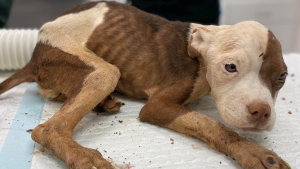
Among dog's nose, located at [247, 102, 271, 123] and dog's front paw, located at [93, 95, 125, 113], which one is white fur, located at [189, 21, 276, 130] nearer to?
dog's nose, located at [247, 102, 271, 123]

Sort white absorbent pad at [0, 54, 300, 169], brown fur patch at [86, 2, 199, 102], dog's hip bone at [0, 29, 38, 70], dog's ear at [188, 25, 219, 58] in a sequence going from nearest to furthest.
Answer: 1. white absorbent pad at [0, 54, 300, 169]
2. dog's ear at [188, 25, 219, 58]
3. brown fur patch at [86, 2, 199, 102]
4. dog's hip bone at [0, 29, 38, 70]

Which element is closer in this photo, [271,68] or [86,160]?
[86,160]

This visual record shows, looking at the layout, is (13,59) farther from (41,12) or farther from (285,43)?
(285,43)

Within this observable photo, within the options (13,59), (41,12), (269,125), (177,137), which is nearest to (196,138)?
(177,137)

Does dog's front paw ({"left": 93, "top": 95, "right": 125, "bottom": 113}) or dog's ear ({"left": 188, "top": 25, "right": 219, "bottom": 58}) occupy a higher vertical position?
dog's ear ({"left": 188, "top": 25, "right": 219, "bottom": 58})

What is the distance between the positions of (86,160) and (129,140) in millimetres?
317

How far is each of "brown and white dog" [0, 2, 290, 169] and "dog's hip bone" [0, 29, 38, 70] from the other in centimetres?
63

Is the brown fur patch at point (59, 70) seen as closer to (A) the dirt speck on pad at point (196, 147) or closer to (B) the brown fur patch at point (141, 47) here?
(B) the brown fur patch at point (141, 47)

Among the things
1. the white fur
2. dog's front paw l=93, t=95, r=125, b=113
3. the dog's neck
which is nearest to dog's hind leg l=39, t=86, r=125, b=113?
dog's front paw l=93, t=95, r=125, b=113

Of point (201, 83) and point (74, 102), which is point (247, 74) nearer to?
point (201, 83)

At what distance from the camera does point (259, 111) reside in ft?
3.82

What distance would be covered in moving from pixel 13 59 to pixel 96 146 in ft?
4.98

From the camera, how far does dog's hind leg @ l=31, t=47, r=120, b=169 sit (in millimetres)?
1191

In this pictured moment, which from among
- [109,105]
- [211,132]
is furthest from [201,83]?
[109,105]
